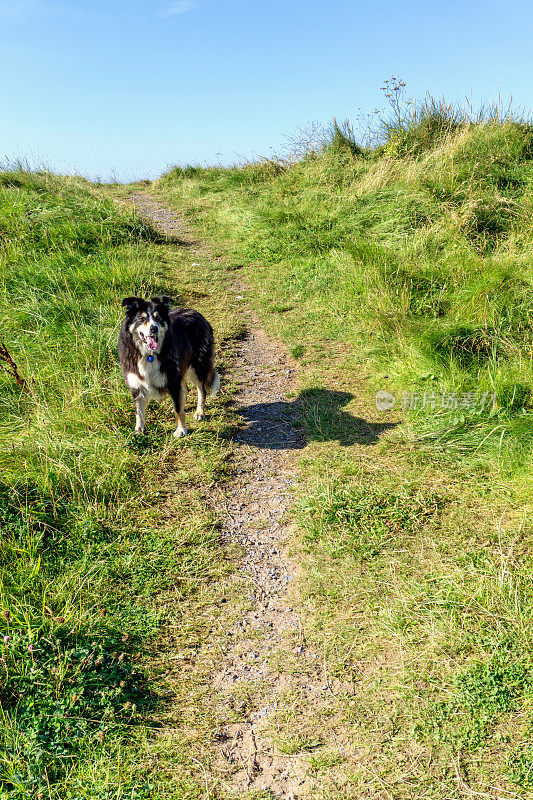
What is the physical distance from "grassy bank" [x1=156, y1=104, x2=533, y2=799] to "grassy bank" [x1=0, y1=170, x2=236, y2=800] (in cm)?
77

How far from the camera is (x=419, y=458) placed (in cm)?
411

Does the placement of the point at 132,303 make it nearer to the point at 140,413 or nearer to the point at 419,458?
the point at 140,413

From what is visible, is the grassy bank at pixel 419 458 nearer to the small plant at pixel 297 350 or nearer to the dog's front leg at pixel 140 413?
the small plant at pixel 297 350

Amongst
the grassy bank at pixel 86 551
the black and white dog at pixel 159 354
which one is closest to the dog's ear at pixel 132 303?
the black and white dog at pixel 159 354

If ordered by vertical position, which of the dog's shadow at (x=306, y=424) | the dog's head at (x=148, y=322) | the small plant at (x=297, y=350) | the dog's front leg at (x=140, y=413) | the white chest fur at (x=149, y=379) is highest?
the dog's head at (x=148, y=322)

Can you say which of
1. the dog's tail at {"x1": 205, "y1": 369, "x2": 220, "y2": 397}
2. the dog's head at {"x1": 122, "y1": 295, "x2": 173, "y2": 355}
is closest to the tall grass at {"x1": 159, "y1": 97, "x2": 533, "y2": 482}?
the dog's tail at {"x1": 205, "y1": 369, "x2": 220, "y2": 397}

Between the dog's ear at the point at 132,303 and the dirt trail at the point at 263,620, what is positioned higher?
the dog's ear at the point at 132,303

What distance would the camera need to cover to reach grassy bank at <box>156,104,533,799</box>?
228cm

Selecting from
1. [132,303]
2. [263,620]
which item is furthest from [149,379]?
[263,620]

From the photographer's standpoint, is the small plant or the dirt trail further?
the small plant

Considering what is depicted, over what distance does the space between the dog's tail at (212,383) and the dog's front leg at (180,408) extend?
44 cm

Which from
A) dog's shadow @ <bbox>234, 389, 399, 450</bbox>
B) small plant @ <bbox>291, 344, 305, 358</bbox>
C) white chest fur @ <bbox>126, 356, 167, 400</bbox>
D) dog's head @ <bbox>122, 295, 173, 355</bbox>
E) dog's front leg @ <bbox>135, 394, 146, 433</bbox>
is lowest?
dog's shadow @ <bbox>234, 389, 399, 450</bbox>

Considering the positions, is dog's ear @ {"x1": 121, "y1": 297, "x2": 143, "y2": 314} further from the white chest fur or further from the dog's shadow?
the dog's shadow

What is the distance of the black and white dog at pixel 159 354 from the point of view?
400 centimetres
